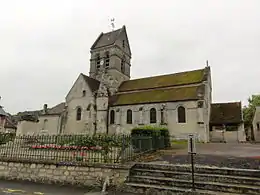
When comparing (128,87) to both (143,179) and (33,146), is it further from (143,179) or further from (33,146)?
(143,179)

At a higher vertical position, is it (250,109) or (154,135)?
(250,109)

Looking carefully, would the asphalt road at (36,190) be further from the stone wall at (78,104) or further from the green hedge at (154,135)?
the stone wall at (78,104)

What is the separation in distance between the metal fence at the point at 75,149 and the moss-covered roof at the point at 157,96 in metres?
15.4

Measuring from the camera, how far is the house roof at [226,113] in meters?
26.3

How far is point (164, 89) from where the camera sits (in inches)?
1192

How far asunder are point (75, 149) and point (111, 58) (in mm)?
28580

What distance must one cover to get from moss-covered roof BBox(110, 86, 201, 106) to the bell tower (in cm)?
416

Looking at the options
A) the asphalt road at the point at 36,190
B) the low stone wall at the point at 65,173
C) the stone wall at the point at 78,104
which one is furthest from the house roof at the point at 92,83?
the asphalt road at the point at 36,190

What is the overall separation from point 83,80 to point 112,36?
38.3ft

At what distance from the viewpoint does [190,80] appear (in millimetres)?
29391

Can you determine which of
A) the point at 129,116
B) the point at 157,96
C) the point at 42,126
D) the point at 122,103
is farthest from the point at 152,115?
the point at 42,126

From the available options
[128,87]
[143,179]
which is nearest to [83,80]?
[128,87]

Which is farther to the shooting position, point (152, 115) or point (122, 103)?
point (122, 103)

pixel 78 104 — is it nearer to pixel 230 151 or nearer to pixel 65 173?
pixel 230 151
